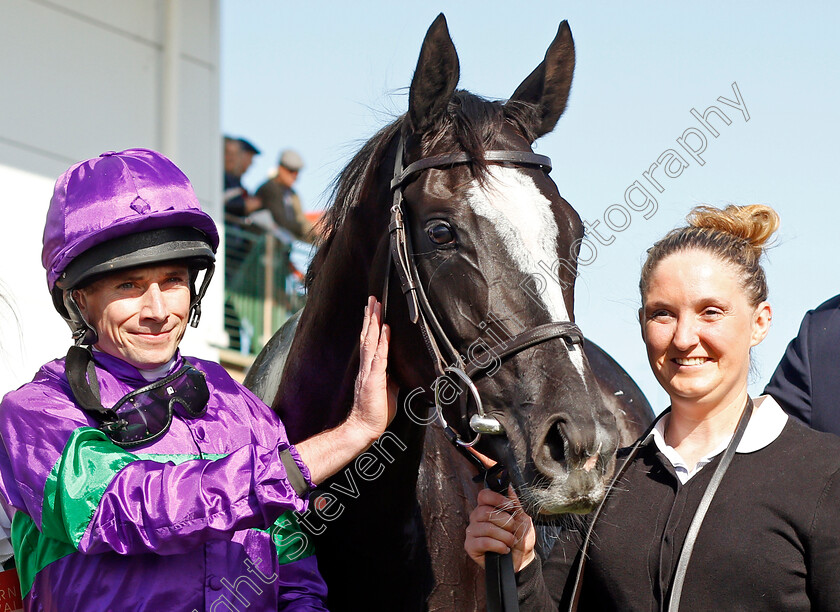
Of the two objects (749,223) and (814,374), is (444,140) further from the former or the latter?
(814,374)

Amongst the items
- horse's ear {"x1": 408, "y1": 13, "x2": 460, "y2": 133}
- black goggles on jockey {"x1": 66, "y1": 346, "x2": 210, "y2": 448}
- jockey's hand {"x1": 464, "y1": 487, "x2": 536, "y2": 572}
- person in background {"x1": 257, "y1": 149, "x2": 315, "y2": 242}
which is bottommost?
jockey's hand {"x1": 464, "y1": 487, "x2": 536, "y2": 572}

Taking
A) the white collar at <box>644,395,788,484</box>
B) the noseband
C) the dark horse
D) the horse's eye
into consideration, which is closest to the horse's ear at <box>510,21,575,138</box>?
the dark horse

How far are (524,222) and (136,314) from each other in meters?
0.97

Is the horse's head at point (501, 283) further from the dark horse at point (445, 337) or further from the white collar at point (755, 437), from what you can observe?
the white collar at point (755, 437)

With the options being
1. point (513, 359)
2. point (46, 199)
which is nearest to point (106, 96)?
point (46, 199)

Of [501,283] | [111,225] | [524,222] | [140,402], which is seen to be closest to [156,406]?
[140,402]

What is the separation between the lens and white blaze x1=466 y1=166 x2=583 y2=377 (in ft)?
8.25

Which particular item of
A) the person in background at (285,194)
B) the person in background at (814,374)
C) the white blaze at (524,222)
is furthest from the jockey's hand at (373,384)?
the person in background at (285,194)

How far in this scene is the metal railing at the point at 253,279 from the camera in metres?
10.1

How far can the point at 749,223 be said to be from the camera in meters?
2.55

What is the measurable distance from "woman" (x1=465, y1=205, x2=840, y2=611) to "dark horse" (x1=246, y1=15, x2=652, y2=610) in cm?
22

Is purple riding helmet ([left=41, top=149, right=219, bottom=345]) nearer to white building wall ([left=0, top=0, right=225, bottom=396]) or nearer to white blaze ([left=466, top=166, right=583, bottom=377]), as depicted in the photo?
white blaze ([left=466, top=166, right=583, bottom=377])

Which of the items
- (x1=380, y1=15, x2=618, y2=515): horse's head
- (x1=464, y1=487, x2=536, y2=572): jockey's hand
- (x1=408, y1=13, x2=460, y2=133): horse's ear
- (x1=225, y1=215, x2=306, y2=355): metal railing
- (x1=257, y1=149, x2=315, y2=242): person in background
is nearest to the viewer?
(x1=380, y1=15, x2=618, y2=515): horse's head

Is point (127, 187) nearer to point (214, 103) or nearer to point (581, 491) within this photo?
point (581, 491)
